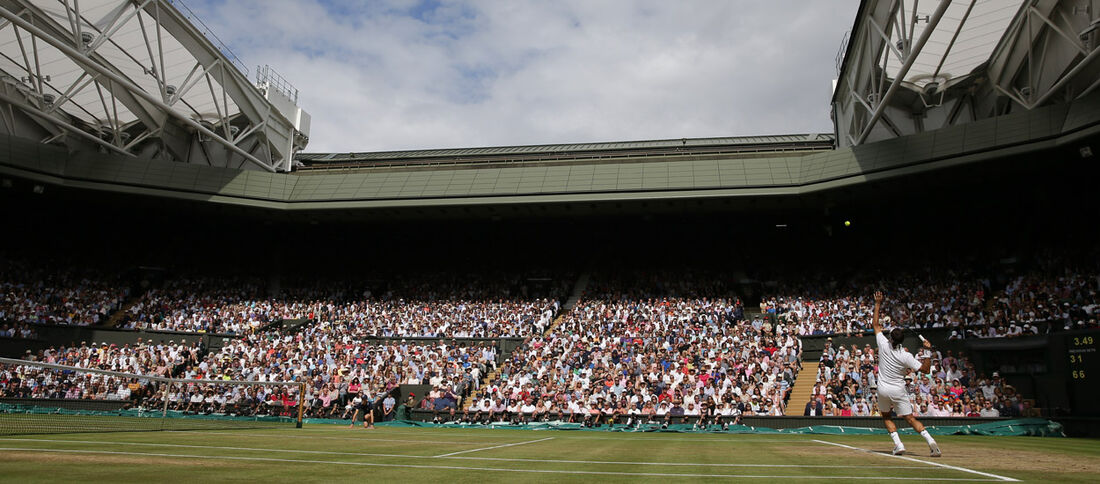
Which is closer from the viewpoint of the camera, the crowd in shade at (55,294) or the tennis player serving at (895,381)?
the tennis player serving at (895,381)

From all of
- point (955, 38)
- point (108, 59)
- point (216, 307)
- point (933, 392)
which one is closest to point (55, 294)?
point (216, 307)

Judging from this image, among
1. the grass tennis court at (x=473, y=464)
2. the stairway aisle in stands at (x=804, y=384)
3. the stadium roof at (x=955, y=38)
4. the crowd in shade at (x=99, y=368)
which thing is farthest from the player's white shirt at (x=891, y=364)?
the crowd in shade at (x=99, y=368)

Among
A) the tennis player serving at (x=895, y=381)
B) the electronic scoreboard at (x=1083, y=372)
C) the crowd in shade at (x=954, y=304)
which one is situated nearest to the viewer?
the tennis player serving at (x=895, y=381)

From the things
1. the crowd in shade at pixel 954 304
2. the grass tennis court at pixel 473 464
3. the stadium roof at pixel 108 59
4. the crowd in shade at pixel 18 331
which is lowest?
the grass tennis court at pixel 473 464

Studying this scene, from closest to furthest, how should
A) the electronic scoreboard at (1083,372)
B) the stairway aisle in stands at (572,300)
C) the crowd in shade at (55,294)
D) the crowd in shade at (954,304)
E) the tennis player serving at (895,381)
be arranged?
1. the tennis player serving at (895,381)
2. the electronic scoreboard at (1083,372)
3. the crowd in shade at (954,304)
4. the stairway aisle in stands at (572,300)
5. the crowd in shade at (55,294)

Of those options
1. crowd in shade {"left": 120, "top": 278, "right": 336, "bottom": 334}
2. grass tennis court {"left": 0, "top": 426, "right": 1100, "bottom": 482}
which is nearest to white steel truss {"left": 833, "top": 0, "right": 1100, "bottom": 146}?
grass tennis court {"left": 0, "top": 426, "right": 1100, "bottom": 482}

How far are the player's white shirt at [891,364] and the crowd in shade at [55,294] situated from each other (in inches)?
1497

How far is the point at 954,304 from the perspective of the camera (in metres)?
26.2

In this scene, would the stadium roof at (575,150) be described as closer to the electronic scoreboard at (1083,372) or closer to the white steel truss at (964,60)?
the white steel truss at (964,60)

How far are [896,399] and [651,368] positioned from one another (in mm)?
15768

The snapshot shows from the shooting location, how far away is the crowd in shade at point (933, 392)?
66.6ft

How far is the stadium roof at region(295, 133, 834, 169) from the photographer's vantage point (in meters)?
39.9

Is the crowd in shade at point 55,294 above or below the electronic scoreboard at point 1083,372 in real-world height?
above

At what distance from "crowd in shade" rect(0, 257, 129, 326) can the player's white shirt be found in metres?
38.0
